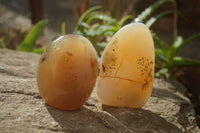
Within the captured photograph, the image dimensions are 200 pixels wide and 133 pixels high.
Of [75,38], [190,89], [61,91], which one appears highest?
[75,38]

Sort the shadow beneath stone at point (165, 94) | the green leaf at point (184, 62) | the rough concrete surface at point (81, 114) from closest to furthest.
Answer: the rough concrete surface at point (81, 114), the shadow beneath stone at point (165, 94), the green leaf at point (184, 62)

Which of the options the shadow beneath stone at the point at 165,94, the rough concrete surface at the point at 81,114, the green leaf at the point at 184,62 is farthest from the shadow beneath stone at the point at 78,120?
the green leaf at the point at 184,62

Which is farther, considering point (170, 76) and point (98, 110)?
point (170, 76)

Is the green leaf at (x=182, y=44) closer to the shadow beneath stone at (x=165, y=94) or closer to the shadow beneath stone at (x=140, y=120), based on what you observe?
the shadow beneath stone at (x=165, y=94)

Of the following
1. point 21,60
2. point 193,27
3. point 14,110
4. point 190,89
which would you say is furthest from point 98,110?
point 193,27

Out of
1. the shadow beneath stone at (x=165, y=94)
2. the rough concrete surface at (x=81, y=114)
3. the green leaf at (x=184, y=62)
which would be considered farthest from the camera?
the green leaf at (x=184, y=62)

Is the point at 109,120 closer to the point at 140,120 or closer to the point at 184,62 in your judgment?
the point at 140,120

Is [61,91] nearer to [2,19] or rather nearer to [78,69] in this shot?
[78,69]
